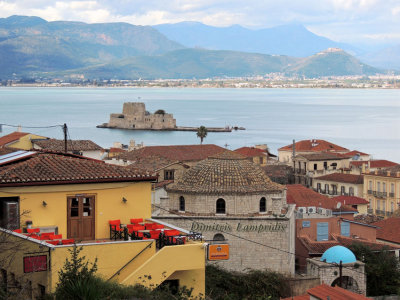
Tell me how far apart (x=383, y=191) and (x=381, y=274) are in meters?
26.1

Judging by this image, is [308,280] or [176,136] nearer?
[308,280]

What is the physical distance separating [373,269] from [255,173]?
13.5 ft

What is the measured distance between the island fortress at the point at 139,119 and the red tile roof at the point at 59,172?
156745 millimetres

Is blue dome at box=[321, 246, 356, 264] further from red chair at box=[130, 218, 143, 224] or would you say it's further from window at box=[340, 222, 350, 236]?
red chair at box=[130, 218, 143, 224]

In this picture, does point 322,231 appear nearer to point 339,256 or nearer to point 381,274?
point 381,274

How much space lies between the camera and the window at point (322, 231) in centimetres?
2756

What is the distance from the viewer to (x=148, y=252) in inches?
419

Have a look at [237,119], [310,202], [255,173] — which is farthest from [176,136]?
[255,173]

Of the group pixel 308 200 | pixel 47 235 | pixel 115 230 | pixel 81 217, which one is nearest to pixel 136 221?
pixel 115 230

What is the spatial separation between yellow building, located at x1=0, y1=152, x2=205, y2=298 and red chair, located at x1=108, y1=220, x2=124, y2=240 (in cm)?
11

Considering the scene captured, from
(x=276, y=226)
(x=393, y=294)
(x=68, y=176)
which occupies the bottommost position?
(x=393, y=294)

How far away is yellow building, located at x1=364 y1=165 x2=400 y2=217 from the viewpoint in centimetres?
4644

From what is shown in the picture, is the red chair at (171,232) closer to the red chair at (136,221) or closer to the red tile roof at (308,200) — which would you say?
the red chair at (136,221)

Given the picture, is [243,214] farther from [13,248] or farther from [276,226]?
[13,248]
